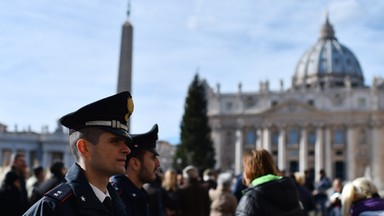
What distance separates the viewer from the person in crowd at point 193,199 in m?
7.48

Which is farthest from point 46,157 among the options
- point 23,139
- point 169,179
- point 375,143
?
point 169,179

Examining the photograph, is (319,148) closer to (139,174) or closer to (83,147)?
(139,174)

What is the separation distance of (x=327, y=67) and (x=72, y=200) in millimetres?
80989

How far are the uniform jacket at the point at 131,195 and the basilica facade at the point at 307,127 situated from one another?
185 ft

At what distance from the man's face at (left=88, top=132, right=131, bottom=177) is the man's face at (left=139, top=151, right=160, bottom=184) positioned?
1640 mm

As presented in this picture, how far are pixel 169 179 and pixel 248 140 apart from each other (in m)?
56.8

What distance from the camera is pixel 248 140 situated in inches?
2537

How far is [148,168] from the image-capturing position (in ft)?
13.6

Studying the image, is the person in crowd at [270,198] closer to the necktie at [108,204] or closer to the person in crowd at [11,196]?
the necktie at [108,204]

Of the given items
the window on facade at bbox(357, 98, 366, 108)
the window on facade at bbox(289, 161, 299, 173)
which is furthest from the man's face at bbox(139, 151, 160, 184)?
the window on facade at bbox(357, 98, 366, 108)

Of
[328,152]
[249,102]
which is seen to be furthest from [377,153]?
[249,102]

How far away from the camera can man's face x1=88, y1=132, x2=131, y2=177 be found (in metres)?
2.42

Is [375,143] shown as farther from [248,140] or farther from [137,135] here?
[137,135]

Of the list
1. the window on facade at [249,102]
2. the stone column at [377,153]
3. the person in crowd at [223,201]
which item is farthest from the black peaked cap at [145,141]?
the window on facade at [249,102]
